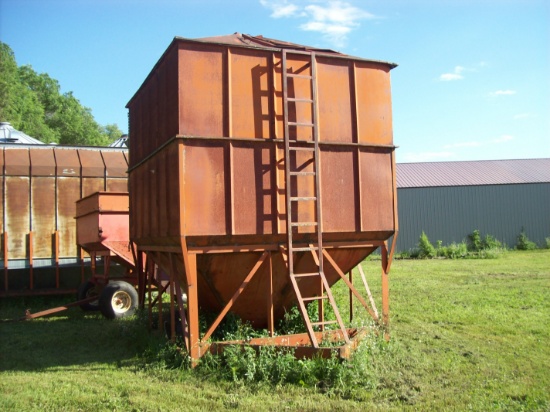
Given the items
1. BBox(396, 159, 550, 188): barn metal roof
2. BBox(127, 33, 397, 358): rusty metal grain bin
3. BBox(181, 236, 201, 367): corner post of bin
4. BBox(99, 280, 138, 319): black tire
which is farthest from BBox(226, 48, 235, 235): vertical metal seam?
BBox(396, 159, 550, 188): barn metal roof

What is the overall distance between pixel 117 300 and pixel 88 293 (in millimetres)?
2546

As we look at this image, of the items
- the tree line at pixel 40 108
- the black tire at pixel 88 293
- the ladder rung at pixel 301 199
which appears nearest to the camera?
the ladder rung at pixel 301 199

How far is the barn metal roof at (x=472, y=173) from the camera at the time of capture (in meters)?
33.2

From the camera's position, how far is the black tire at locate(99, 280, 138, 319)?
12.6 metres

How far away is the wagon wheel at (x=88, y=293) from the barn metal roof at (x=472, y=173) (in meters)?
21.6

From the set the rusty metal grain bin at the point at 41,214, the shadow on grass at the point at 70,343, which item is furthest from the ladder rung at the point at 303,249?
the rusty metal grain bin at the point at 41,214

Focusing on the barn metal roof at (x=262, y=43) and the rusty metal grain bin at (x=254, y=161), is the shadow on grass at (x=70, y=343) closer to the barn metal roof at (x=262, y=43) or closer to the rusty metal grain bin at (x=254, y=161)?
the rusty metal grain bin at (x=254, y=161)

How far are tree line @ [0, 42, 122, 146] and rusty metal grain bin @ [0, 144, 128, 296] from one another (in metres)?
29.8

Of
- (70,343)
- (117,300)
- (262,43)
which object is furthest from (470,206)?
(70,343)

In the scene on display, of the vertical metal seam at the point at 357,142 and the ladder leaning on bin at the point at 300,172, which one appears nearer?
the ladder leaning on bin at the point at 300,172

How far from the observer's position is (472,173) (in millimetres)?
34781

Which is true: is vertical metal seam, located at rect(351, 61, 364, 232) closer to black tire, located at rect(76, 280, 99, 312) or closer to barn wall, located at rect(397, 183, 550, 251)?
black tire, located at rect(76, 280, 99, 312)

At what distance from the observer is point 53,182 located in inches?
663

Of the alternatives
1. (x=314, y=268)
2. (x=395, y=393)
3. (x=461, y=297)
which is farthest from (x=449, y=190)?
(x=395, y=393)
